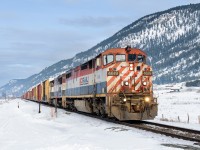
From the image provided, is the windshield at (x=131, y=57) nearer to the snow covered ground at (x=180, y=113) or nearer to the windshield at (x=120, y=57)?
the windshield at (x=120, y=57)

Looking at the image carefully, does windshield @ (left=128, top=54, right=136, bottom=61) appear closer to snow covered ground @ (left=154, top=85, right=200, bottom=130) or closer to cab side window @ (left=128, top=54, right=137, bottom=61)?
cab side window @ (left=128, top=54, right=137, bottom=61)

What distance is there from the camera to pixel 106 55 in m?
22.0

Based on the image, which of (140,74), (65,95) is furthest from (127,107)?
(65,95)

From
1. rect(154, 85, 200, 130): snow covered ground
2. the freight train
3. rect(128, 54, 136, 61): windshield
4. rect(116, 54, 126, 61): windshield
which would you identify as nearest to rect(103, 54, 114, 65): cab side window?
the freight train

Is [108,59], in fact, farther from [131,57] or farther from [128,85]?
[128,85]

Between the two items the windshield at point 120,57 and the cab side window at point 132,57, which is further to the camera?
the cab side window at point 132,57

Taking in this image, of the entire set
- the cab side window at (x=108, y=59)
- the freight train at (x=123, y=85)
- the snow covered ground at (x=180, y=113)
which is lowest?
the snow covered ground at (x=180, y=113)

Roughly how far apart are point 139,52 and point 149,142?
406 inches

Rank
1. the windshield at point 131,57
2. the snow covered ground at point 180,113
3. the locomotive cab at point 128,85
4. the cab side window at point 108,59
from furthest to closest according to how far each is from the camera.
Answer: the snow covered ground at point 180,113, the windshield at point 131,57, the cab side window at point 108,59, the locomotive cab at point 128,85

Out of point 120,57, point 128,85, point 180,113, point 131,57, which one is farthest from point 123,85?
point 180,113

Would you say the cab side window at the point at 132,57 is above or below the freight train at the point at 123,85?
above

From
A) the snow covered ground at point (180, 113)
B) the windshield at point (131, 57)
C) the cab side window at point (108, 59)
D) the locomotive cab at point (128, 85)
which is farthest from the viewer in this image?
the snow covered ground at point (180, 113)

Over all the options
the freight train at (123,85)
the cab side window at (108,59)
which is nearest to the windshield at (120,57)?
the freight train at (123,85)

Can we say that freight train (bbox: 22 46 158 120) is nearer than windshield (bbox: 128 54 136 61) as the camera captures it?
Yes
